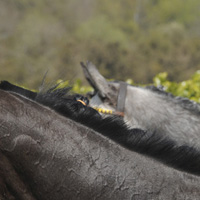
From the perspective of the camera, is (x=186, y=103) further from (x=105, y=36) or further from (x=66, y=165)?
(x=105, y=36)

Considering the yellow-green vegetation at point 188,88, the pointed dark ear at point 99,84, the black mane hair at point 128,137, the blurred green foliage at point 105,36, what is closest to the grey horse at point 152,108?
the pointed dark ear at point 99,84

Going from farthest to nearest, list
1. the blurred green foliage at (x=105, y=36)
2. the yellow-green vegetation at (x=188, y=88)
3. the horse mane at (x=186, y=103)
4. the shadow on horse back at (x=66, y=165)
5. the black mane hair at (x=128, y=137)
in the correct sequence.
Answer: the blurred green foliage at (x=105, y=36) < the yellow-green vegetation at (x=188, y=88) < the horse mane at (x=186, y=103) < the black mane hair at (x=128, y=137) < the shadow on horse back at (x=66, y=165)

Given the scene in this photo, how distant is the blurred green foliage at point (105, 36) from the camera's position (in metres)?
18.8

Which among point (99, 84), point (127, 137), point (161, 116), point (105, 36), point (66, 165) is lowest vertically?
point (66, 165)

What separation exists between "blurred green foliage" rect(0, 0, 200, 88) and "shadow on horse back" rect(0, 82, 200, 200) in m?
12.8

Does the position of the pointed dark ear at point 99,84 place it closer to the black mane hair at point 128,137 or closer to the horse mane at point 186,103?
the horse mane at point 186,103

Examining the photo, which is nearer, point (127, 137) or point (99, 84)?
point (127, 137)

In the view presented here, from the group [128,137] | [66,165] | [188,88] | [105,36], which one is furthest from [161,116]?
[105,36]

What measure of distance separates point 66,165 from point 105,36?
2653 centimetres

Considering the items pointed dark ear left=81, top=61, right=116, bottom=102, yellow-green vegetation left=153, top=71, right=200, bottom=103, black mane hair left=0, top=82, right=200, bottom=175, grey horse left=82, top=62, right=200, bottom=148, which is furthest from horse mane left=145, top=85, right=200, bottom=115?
black mane hair left=0, top=82, right=200, bottom=175

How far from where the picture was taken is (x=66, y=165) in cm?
146

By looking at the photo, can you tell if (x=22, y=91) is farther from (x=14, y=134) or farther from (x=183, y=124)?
(x=183, y=124)

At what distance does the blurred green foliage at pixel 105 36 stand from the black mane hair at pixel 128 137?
41.7ft

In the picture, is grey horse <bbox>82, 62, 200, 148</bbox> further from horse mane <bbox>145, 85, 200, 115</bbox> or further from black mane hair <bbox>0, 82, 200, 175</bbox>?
black mane hair <bbox>0, 82, 200, 175</bbox>
